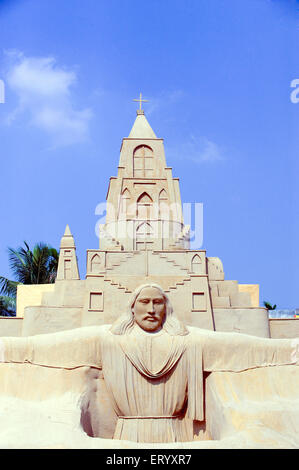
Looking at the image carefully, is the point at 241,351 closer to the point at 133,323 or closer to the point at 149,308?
the point at 149,308

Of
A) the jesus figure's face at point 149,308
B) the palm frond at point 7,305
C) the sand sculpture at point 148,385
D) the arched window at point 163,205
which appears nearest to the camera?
the sand sculpture at point 148,385

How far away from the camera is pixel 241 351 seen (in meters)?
9.52


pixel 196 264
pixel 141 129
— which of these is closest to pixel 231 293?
pixel 196 264

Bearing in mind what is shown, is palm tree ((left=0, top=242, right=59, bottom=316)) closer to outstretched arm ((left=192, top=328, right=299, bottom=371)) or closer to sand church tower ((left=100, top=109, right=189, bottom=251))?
sand church tower ((left=100, top=109, right=189, bottom=251))

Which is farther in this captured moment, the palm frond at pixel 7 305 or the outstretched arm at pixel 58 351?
the palm frond at pixel 7 305

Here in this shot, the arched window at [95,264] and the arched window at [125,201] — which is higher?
the arched window at [125,201]

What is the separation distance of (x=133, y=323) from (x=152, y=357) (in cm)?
61

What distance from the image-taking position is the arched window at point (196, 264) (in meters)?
26.3

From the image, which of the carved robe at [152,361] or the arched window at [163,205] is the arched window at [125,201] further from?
the carved robe at [152,361]

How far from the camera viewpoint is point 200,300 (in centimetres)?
2353

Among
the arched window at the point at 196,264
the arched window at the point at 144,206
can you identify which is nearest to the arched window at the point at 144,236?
the arched window at the point at 144,206

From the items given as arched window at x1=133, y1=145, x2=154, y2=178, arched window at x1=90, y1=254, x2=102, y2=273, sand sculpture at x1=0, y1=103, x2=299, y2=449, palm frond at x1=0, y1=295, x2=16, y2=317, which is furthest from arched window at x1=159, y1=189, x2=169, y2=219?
sand sculpture at x1=0, y1=103, x2=299, y2=449

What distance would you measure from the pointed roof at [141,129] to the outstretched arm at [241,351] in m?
24.3

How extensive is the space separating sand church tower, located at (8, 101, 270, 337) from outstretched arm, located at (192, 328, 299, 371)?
522 inches
